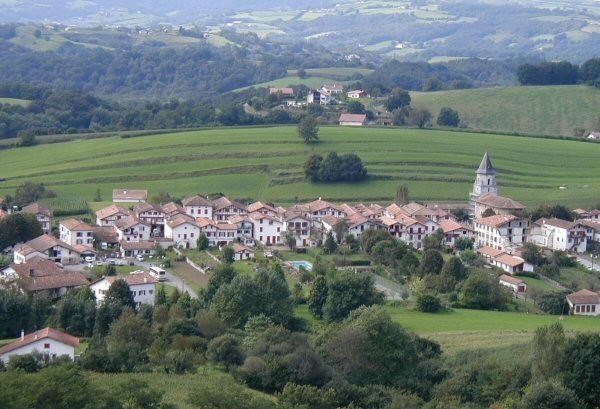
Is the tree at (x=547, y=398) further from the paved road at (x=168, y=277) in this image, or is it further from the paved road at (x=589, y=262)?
the paved road at (x=589, y=262)

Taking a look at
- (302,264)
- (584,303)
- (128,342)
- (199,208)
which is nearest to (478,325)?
(584,303)

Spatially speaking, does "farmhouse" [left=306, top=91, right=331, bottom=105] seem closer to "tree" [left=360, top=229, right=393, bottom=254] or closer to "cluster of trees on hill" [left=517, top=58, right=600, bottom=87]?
"cluster of trees on hill" [left=517, top=58, right=600, bottom=87]

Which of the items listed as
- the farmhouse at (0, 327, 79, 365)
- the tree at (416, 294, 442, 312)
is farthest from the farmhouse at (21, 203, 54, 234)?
the farmhouse at (0, 327, 79, 365)

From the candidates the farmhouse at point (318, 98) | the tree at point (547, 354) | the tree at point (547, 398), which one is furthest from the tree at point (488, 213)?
the farmhouse at point (318, 98)

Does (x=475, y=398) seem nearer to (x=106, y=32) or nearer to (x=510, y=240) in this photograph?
(x=510, y=240)

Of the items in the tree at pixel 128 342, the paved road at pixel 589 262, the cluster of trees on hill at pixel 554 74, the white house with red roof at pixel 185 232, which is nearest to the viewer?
the tree at pixel 128 342

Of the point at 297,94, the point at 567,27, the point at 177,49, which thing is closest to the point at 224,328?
the point at 297,94

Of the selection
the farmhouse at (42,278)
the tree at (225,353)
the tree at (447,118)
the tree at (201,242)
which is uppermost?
the tree at (447,118)
